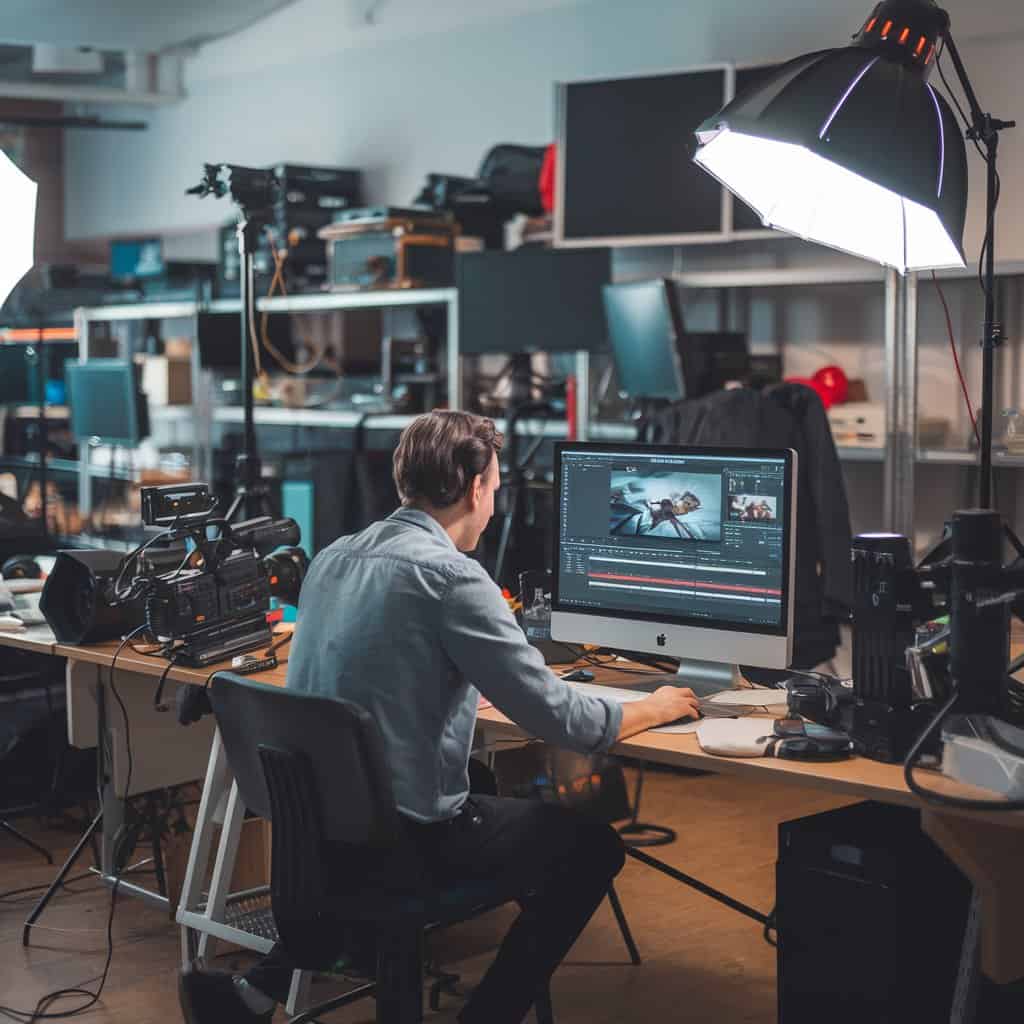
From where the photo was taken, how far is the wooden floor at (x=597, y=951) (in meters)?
3.21

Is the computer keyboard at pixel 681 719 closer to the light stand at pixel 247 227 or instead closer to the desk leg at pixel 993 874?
the desk leg at pixel 993 874

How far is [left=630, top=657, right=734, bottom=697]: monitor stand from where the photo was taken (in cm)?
295

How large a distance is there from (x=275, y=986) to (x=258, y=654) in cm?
97

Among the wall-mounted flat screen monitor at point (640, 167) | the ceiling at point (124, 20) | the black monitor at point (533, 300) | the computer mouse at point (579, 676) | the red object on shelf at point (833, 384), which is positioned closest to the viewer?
the computer mouse at point (579, 676)

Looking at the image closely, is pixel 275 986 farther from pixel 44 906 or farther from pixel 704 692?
pixel 44 906

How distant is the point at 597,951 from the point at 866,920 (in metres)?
1.14

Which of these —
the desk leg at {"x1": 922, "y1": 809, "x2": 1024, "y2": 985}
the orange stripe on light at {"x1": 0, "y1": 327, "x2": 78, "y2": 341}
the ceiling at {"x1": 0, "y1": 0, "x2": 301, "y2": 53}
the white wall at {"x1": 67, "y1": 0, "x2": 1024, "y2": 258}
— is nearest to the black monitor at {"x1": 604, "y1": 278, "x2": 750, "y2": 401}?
the white wall at {"x1": 67, "y1": 0, "x2": 1024, "y2": 258}

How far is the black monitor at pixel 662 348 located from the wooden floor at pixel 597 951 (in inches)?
57.9

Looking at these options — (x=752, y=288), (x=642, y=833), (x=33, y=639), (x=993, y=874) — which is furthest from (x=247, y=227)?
(x=993, y=874)

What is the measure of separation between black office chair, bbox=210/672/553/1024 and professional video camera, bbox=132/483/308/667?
0.77 metres

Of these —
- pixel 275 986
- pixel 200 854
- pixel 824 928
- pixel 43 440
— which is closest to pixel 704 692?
pixel 824 928

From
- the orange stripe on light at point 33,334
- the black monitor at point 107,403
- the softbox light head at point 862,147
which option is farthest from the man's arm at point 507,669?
the orange stripe on light at point 33,334

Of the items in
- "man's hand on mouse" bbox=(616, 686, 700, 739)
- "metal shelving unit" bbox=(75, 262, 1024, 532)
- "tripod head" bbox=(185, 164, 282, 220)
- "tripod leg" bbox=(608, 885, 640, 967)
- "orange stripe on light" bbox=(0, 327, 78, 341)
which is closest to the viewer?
"man's hand on mouse" bbox=(616, 686, 700, 739)

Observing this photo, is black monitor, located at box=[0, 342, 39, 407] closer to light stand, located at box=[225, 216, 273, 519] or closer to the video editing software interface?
light stand, located at box=[225, 216, 273, 519]
